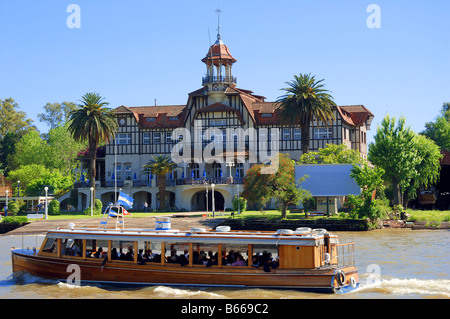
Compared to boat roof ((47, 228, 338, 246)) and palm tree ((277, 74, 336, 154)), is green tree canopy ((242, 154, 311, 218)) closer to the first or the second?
palm tree ((277, 74, 336, 154))

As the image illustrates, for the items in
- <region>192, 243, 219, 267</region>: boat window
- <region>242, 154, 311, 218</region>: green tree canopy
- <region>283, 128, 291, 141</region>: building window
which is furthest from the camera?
<region>283, 128, 291, 141</region>: building window

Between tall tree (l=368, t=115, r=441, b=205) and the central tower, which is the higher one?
the central tower

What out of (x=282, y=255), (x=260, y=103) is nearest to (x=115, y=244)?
(x=282, y=255)

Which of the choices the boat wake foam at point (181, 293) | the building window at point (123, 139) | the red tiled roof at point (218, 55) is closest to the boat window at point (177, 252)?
the boat wake foam at point (181, 293)

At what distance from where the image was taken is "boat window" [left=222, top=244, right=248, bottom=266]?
2534 centimetres

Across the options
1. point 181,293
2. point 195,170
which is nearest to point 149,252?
point 181,293

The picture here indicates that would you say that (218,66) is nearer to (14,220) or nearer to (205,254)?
(14,220)

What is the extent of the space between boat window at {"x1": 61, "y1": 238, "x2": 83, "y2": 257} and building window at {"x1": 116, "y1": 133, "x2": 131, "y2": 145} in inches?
2178

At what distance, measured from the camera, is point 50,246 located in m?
28.3

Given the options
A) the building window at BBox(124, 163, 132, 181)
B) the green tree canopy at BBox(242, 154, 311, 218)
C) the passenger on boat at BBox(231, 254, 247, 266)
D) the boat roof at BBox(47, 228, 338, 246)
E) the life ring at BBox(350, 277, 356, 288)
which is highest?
the building window at BBox(124, 163, 132, 181)

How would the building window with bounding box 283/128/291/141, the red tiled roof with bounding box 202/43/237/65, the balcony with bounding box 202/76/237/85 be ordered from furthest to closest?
1. the red tiled roof with bounding box 202/43/237/65
2. the balcony with bounding box 202/76/237/85
3. the building window with bounding box 283/128/291/141

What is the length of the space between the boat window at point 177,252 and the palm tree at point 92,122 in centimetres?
4743

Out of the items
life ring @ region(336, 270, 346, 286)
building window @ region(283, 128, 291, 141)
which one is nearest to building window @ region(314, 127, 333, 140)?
building window @ region(283, 128, 291, 141)
